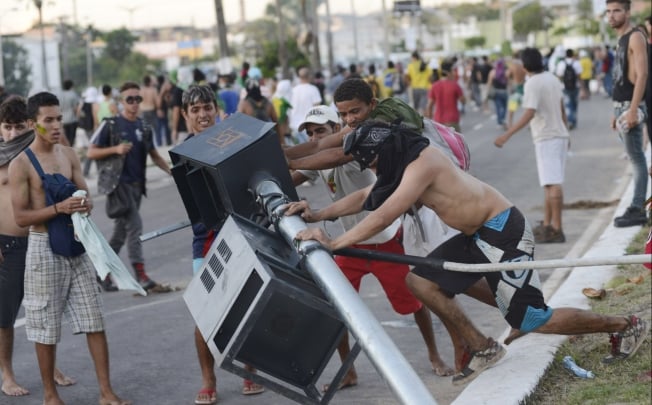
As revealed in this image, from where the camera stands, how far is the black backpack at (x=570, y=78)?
2706 centimetres

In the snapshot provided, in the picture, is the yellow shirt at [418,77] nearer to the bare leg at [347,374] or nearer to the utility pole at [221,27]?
the utility pole at [221,27]

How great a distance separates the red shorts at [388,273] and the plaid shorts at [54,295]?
148 cm

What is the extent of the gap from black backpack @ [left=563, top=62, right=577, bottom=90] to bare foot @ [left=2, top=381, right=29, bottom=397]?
846 inches

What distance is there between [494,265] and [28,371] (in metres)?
3.91

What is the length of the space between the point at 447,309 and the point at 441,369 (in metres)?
0.86

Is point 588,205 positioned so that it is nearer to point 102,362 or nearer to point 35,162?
point 102,362

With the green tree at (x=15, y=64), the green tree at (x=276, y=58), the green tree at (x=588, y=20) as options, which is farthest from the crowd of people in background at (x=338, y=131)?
the green tree at (x=588, y=20)

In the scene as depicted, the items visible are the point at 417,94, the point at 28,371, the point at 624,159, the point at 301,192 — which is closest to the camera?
the point at 28,371

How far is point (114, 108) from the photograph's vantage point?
17859mm

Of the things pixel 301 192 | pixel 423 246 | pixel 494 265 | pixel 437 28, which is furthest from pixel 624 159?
pixel 437 28

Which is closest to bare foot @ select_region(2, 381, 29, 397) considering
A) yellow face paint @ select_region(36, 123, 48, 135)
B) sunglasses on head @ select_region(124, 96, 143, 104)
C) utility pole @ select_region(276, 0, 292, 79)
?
yellow face paint @ select_region(36, 123, 48, 135)

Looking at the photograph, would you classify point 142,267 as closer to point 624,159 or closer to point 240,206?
point 240,206

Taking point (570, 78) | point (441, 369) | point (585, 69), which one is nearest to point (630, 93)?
point (441, 369)

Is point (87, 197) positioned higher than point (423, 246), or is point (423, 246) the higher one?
point (87, 197)
